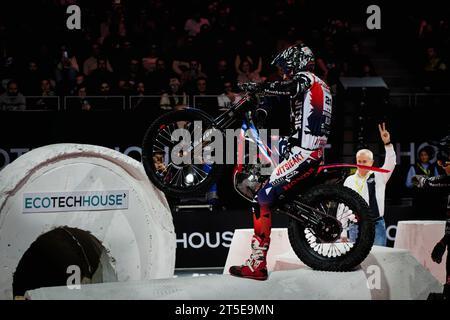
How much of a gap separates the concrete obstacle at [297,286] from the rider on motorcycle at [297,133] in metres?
0.50

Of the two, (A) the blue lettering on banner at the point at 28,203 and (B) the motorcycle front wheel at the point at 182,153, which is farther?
(B) the motorcycle front wheel at the point at 182,153

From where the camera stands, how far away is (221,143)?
7.46 meters

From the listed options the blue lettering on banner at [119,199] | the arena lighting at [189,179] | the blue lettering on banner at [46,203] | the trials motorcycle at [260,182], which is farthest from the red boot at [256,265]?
the blue lettering on banner at [46,203]

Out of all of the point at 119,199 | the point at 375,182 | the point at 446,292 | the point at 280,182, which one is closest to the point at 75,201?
the point at 119,199

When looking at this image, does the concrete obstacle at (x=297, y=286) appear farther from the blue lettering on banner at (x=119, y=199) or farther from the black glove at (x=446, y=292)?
the blue lettering on banner at (x=119, y=199)

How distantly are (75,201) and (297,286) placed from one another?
7.10ft

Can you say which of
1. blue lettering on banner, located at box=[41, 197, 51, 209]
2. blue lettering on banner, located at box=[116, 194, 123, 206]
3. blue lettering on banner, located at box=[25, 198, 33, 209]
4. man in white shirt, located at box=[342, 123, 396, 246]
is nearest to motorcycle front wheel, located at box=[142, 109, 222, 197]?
blue lettering on banner, located at box=[116, 194, 123, 206]

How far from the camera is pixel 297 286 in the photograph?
660cm

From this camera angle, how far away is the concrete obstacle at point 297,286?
245 inches

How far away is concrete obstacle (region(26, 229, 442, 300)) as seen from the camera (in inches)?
245

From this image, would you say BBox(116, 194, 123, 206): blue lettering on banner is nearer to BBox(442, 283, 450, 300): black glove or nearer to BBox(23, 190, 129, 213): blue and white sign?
BBox(23, 190, 129, 213): blue and white sign

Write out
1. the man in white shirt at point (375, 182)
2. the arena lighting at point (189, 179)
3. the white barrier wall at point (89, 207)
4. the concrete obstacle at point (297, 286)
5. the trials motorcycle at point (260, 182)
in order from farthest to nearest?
1. the man in white shirt at point (375, 182)
2. the arena lighting at point (189, 179)
3. the trials motorcycle at point (260, 182)
4. the white barrier wall at point (89, 207)
5. the concrete obstacle at point (297, 286)

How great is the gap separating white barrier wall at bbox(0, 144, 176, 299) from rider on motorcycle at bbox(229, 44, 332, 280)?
0.88m
